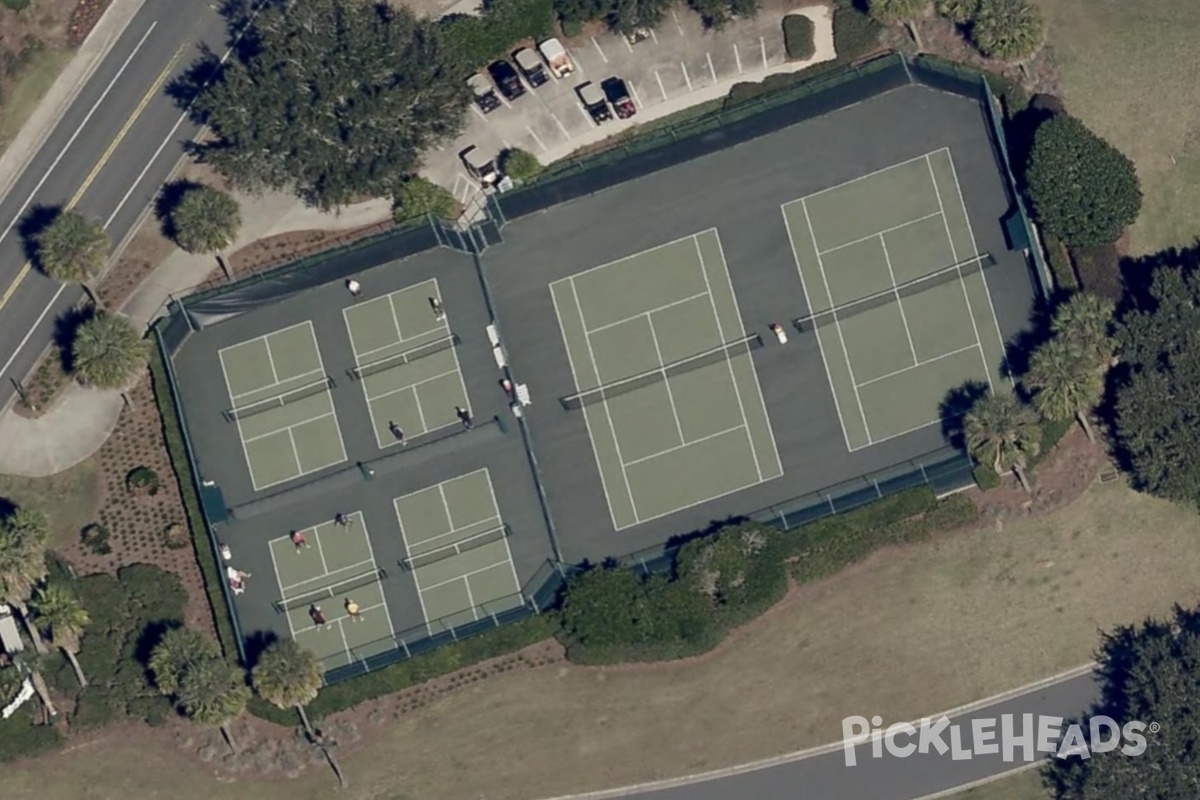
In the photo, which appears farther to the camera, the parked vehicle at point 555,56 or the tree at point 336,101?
the parked vehicle at point 555,56

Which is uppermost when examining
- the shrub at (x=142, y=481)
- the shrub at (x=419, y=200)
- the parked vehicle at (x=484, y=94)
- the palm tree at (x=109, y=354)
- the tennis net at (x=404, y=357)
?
the parked vehicle at (x=484, y=94)

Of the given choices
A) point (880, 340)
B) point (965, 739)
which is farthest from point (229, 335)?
point (965, 739)

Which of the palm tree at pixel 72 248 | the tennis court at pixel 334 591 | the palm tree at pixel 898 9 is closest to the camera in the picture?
the palm tree at pixel 72 248

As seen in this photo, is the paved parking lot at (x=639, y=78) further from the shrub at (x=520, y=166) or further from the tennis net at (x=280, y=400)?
the tennis net at (x=280, y=400)

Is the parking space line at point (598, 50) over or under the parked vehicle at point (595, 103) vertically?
over

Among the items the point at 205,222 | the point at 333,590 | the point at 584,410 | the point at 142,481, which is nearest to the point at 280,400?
the point at 142,481

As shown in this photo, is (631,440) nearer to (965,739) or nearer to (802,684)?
(802,684)

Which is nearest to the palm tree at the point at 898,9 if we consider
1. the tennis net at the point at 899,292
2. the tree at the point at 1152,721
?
the tennis net at the point at 899,292

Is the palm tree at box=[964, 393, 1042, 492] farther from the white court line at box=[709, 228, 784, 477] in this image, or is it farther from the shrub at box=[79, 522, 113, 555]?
the shrub at box=[79, 522, 113, 555]

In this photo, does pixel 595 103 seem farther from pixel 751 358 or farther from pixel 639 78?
pixel 751 358
